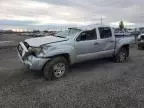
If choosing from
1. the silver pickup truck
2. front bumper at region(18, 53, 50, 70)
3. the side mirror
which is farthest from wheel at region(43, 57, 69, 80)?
the side mirror

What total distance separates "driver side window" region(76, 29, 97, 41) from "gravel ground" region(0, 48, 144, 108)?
4.12ft

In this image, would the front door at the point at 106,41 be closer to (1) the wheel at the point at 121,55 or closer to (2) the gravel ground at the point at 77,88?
(1) the wheel at the point at 121,55

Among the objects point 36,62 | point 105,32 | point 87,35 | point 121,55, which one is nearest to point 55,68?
point 36,62

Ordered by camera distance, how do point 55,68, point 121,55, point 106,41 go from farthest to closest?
1. point 121,55
2. point 106,41
3. point 55,68

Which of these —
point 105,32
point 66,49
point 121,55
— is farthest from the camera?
point 121,55

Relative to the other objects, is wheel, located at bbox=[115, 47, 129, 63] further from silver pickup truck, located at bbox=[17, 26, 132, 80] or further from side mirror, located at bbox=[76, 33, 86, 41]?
side mirror, located at bbox=[76, 33, 86, 41]

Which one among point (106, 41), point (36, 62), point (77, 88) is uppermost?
point (106, 41)

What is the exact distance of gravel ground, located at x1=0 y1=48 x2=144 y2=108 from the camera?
5102mm

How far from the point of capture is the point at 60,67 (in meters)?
7.20

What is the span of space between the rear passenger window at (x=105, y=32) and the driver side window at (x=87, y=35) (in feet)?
1.37

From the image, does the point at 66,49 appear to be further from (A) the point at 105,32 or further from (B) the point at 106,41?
(A) the point at 105,32

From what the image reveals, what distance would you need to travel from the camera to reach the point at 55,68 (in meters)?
7.06

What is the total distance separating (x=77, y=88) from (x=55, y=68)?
1.25 m

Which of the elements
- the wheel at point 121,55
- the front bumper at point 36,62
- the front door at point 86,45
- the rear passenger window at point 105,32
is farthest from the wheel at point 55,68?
the wheel at point 121,55
